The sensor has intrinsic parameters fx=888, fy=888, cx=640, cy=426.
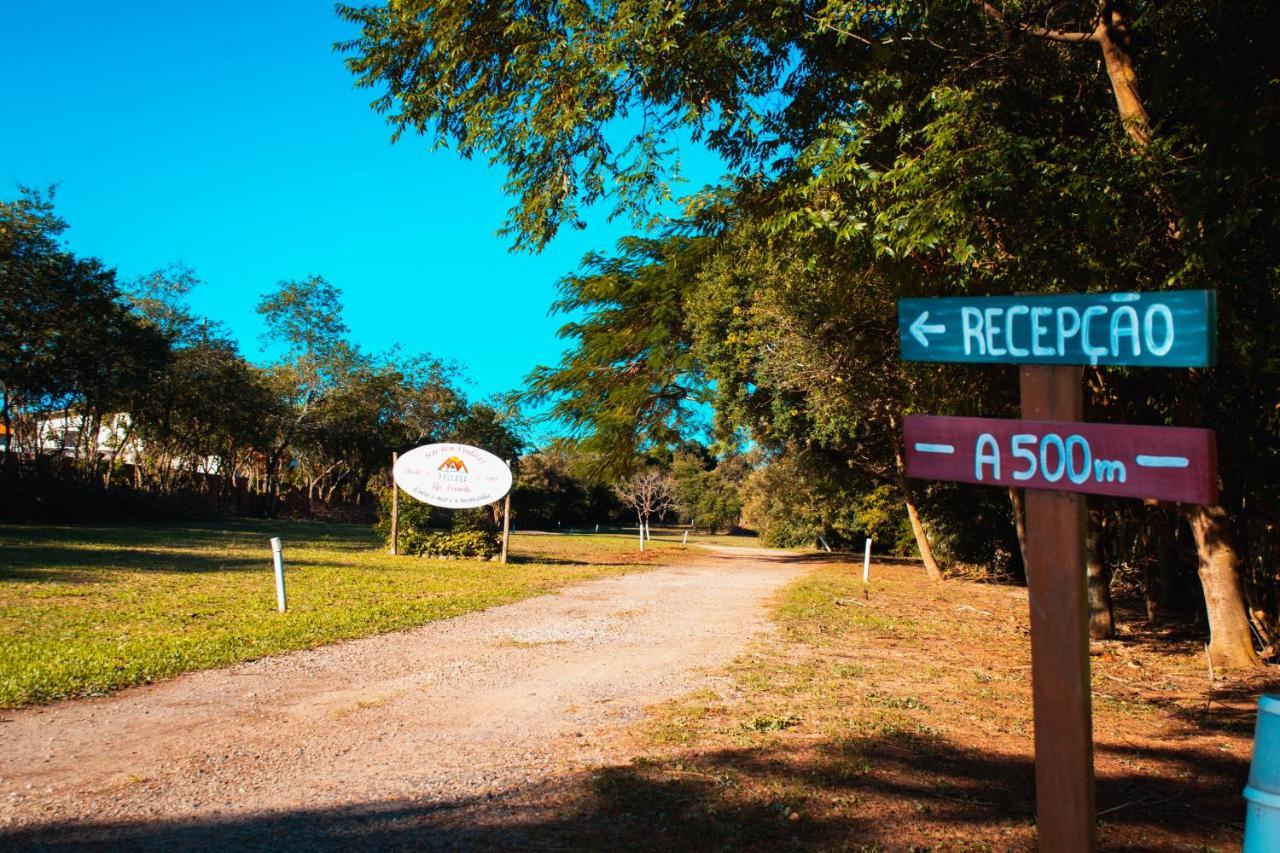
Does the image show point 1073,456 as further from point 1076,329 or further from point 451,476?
point 451,476

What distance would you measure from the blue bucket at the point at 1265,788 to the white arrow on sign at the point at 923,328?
1.58 m

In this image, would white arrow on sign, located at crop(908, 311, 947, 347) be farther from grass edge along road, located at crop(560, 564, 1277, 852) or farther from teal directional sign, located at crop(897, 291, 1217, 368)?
grass edge along road, located at crop(560, 564, 1277, 852)

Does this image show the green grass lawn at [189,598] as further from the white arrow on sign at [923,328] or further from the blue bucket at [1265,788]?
the blue bucket at [1265,788]

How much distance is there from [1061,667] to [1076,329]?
1.13 meters

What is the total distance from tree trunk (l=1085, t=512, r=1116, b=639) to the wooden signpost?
10.4 metres

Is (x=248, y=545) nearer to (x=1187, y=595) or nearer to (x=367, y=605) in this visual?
(x=367, y=605)

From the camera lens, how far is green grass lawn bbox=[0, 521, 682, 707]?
24.8ft

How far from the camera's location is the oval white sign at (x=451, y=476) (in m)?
20.2

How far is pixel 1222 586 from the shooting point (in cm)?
958

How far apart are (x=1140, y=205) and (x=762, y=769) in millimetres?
5851

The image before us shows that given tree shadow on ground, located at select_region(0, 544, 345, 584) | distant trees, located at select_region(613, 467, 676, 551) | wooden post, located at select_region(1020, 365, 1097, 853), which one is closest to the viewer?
wooden post, located at select_region(1020, 365, 1097, 853)

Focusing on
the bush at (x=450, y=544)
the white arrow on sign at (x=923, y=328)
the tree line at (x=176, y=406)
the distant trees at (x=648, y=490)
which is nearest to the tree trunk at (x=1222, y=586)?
the white arrow on sign at (x=923, y=328)

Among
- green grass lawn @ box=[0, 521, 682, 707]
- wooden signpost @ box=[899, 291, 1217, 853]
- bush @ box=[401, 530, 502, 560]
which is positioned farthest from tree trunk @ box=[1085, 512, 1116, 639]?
bush @ box=[401, 530, 502, 560]

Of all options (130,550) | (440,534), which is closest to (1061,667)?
(440,534)
